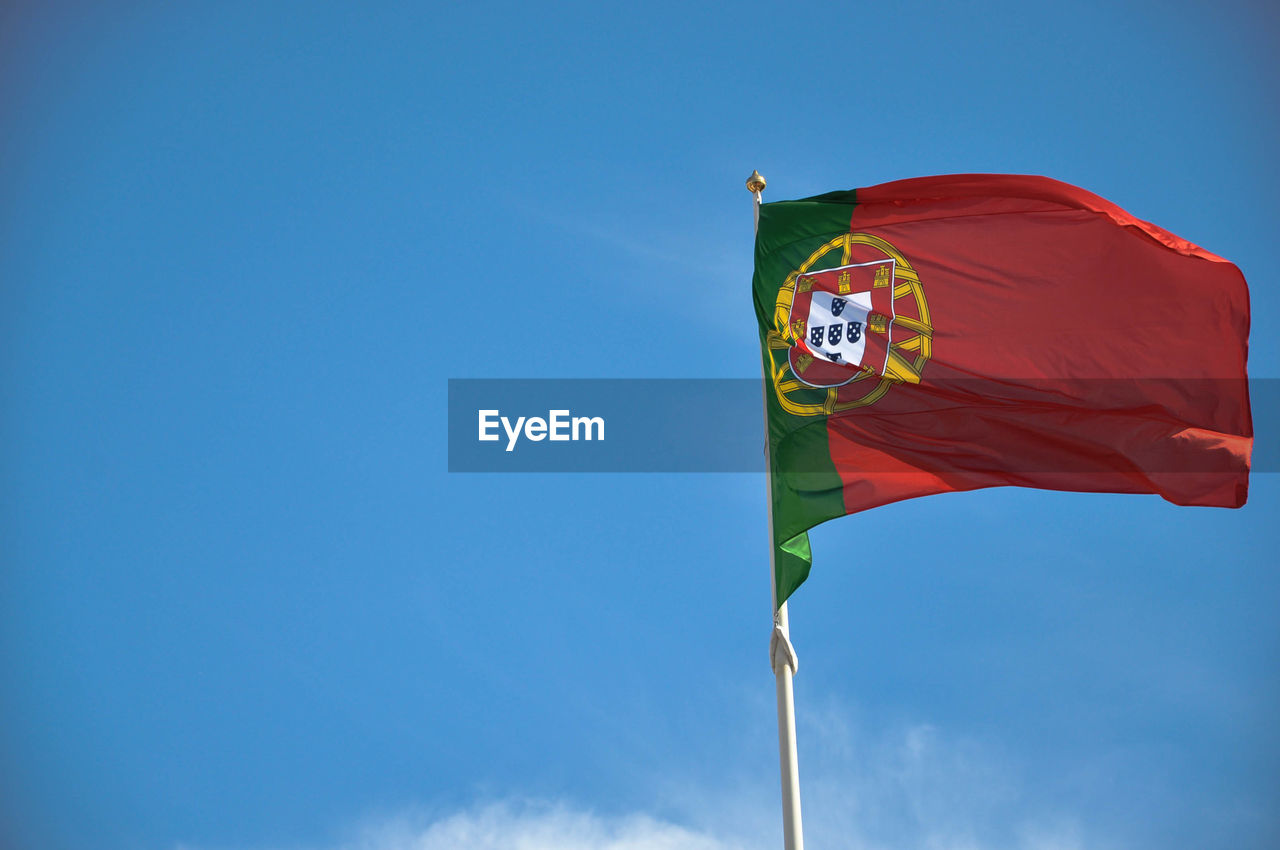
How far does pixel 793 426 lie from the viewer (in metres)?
17.9

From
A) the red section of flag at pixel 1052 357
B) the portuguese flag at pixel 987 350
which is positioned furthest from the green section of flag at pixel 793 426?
the red section of flag at pixel 1052 357

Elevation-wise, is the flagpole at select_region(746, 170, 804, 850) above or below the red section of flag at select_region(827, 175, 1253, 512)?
below

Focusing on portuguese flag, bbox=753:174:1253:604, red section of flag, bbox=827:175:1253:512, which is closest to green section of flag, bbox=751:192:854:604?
portuguese flag, bbox=753:174:1253:604

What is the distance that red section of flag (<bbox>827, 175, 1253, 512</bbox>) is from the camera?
56.3 ft

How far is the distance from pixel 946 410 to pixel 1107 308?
2627 mm

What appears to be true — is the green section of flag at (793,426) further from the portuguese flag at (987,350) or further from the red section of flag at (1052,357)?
the red section of flag at (1052,357)

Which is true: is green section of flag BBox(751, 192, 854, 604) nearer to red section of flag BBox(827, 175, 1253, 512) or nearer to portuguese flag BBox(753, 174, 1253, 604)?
portuguese flag BBox(753, 174, 1253, 604)

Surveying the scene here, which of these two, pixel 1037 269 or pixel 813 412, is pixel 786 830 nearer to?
pixel 813 412

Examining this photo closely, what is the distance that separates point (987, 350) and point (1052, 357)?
850 millimetres

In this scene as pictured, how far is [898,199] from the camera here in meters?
19.0

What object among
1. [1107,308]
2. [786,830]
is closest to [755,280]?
[1107,308]

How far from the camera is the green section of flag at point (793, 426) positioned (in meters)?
16.8

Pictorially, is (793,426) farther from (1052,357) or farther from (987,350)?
(1052,357)

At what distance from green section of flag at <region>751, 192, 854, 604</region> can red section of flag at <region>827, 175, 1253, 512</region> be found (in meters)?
0.25
